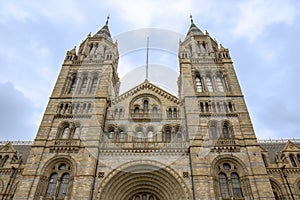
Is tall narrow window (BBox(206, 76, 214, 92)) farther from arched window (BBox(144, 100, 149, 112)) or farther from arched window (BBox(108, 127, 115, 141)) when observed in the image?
arched window (BBox(108, 127, 115, 141))

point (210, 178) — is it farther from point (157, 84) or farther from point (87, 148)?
point (157, 84)

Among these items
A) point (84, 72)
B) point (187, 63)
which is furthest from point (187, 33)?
point (84, 72)

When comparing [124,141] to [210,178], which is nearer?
[210,178]

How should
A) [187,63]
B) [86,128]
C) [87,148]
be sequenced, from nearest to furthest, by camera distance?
[87,148] → [86,128] → [187,63]

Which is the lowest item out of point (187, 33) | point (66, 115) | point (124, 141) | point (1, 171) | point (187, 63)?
point (1, 171)

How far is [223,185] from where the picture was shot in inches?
647

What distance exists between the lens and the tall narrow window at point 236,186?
52.3 ft

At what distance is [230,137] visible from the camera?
18562 millimetres

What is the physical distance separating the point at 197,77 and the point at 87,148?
13.3 m

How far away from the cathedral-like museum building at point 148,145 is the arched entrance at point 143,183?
0.07 meters

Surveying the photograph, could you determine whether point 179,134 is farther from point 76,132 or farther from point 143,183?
point 76,132

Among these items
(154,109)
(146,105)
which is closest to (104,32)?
(146,105)

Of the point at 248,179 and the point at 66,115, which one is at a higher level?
the point at 66,115

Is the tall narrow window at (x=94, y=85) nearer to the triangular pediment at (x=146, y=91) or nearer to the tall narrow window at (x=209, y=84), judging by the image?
the triangular pediment at (x=146, y=91)
